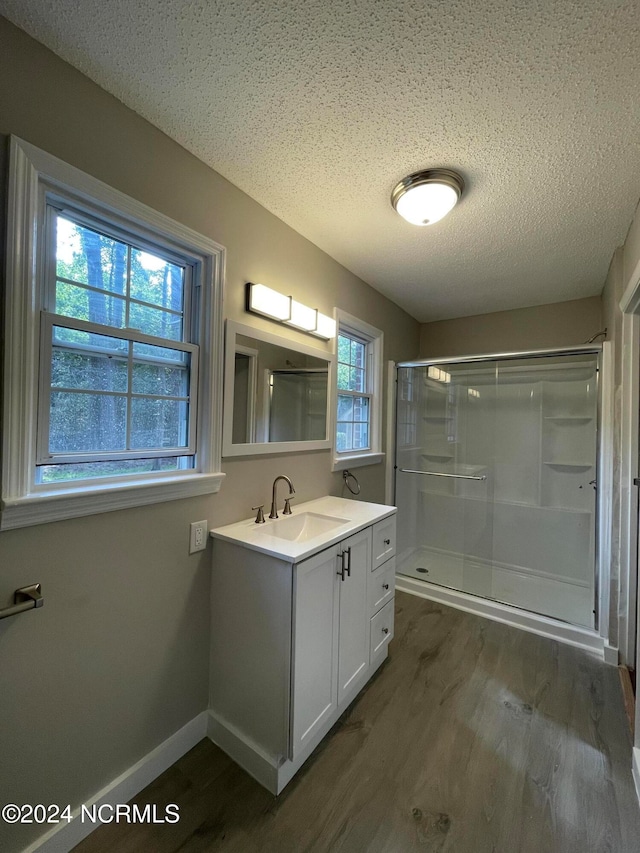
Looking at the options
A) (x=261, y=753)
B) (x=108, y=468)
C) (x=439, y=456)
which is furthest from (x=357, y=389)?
(x=261, y=753)

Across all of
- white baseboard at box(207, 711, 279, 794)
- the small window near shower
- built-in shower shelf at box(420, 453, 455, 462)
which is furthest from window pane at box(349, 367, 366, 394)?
white baseboard at box(207, 711, 279, 794)

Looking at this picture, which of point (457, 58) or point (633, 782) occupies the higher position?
point (457, 58)

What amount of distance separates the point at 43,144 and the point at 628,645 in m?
3.42

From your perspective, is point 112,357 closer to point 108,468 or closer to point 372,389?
point 108,468

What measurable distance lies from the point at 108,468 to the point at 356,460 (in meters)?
1.65

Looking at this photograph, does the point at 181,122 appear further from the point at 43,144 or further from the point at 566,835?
the point at 566,835

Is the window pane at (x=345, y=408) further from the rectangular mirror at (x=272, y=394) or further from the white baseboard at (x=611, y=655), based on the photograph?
the white baseboard at (x=611, y=655)

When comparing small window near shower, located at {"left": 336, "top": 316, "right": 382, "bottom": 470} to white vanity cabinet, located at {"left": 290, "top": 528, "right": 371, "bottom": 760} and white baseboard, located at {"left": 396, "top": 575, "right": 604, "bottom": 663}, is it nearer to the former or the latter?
white vanity cabinet, located at {"left": 290, "top": 528, "right": 371, "bottom": 760}

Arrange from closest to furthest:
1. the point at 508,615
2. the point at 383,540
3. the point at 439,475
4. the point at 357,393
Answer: the point at 383,540
the point at 508,615
the point at 357,393
the point at 439,475

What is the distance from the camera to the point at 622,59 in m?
1.01

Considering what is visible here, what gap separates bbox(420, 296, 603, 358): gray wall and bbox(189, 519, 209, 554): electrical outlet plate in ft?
9.55

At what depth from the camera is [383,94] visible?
1.15 m

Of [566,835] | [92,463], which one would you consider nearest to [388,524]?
[566,835]

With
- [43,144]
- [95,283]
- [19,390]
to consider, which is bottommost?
[19,390]
